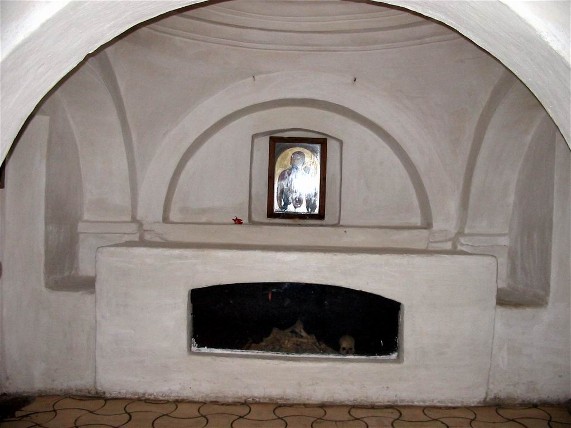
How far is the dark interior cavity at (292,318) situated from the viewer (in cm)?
516

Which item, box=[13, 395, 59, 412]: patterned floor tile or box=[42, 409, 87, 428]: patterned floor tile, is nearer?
box=[42, 409, 87, 428]: patterned floor tile

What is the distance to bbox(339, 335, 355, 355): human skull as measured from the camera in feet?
16.9

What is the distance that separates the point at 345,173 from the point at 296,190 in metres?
0.49

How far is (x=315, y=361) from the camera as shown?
4.93 m

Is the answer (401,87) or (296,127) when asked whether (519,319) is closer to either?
(401,87)

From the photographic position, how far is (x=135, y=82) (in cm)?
504

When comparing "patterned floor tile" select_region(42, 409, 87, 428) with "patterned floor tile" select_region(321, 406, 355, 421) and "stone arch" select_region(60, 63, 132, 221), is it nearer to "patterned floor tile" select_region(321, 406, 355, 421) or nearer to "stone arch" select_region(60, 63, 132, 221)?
"stone arch" select_region(60, 63, 132, 221)

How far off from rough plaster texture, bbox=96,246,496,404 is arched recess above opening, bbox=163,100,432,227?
0.81 metres

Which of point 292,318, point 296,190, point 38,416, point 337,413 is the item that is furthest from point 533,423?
point 38,416

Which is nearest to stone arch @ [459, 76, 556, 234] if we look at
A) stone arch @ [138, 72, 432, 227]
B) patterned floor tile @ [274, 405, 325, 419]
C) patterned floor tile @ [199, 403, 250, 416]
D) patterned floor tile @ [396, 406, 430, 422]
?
stone arch @ [138, 72, 432, 227]

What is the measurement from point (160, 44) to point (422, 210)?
2.74 metres

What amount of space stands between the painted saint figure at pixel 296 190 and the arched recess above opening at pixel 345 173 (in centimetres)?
→ 17

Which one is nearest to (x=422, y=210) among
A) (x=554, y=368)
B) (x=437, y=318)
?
(x=437, y=318)

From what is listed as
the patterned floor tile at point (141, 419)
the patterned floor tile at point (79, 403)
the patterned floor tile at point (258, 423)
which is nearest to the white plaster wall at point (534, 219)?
the patterned floor tile at point (258, 423)
